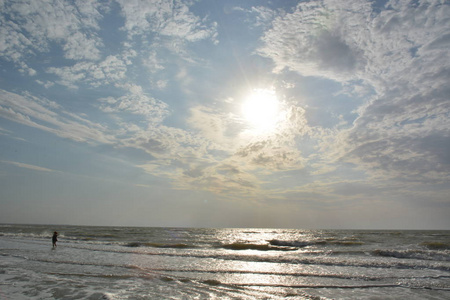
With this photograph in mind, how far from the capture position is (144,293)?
11.5 meters

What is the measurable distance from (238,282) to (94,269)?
9982 mm

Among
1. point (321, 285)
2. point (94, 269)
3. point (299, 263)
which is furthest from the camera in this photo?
point (299, 263)

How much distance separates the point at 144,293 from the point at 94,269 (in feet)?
25.8

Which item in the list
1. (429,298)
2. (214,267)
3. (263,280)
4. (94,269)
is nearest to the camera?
(429,298)

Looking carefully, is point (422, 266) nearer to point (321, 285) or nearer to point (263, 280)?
point (321, 285)

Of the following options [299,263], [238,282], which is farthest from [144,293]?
[299,263]

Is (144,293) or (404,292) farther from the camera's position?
(404,292)

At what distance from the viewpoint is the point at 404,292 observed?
42.9ft

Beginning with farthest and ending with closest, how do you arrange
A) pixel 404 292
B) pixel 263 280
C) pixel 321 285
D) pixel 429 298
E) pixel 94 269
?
pixel 94 269 → pixel 263 280 → pixel 321 285 → pixel 404 292 → pixel 429 298

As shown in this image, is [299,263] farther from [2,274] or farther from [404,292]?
[2,274]

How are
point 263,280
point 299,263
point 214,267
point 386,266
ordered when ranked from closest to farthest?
point 263,280 < point 214,267 < point 386,266 < point 299,263

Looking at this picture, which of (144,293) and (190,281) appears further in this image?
(190,281)

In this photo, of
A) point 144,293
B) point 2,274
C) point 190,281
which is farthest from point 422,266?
point 2,274

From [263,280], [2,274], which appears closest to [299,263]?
[263,280]
